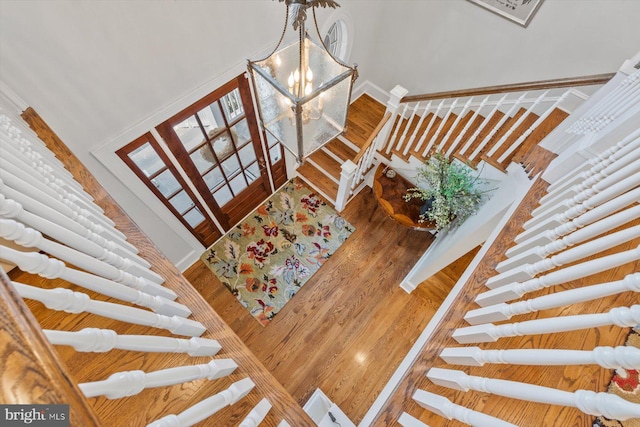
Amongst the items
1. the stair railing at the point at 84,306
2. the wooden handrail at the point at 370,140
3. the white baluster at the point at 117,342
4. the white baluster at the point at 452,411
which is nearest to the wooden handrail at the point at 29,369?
the stair railing at the point at 84,306

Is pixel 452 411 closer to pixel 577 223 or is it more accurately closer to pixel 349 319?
pixel 577 223

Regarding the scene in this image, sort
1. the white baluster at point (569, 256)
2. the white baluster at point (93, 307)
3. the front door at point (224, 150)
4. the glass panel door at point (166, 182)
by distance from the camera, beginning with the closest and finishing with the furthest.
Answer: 1. the white baluster at point (93, 307)
2. the white baluster at point (569, 256)
3. the glass panel door at point (166, 182)
4. the front door at point (224, 150)

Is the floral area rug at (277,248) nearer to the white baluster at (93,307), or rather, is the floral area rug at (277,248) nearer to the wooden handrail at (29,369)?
the white baluster at (93,307)

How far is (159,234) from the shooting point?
2795 millimetres

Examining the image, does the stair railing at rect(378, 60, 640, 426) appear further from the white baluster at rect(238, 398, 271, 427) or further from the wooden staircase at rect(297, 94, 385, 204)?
the wooden staircase at rect(297, 94, 385, 204)

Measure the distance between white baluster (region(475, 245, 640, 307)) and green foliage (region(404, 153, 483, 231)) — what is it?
51.8 inches

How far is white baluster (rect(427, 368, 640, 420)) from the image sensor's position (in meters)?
0.67

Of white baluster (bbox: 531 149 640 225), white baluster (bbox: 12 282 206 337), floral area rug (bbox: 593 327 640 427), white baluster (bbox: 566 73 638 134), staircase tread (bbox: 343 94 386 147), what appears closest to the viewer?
white baluster (bbox: 12 282 206 337)

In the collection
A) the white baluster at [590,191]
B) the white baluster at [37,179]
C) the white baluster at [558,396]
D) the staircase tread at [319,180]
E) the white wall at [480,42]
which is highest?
the white wall at [480,42]

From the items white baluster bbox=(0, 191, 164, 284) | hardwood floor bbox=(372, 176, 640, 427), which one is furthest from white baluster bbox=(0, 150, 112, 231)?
hardwood floor bbox=(372, 176, 640, 427)

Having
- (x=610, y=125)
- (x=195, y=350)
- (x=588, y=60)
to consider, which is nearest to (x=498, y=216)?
(x=610, y=125)

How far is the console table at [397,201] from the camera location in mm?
3227

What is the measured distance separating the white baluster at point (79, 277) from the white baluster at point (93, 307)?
2.0 inches

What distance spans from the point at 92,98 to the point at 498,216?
272 centimetres
